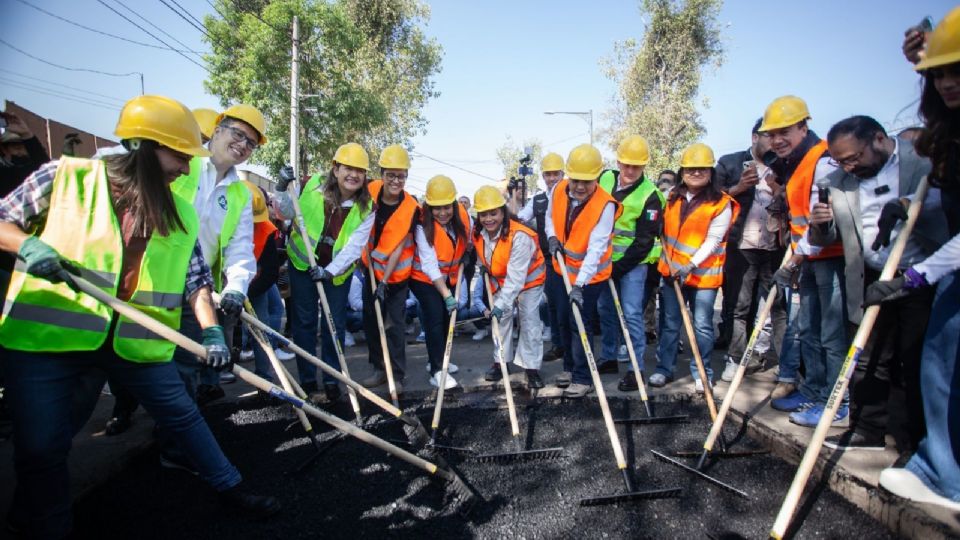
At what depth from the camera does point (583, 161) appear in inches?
157

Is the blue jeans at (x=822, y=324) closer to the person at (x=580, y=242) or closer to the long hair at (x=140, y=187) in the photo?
the person at (x=580, y=242)

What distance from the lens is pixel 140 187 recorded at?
2014 mm

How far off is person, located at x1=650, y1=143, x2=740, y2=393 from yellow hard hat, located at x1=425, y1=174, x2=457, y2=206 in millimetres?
1914

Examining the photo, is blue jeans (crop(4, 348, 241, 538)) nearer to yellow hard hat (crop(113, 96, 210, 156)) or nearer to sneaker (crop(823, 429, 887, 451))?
yellow hard hat (crop(113, 96, 210, 156))

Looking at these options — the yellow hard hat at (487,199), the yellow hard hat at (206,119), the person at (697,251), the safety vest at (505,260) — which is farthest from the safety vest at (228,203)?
the person at (697,251)

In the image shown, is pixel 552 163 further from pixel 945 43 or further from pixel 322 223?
pixel 945 43

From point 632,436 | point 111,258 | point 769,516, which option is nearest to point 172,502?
point 111,258

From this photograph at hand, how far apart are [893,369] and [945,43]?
1.76 m

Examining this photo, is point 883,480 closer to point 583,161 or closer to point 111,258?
point 583,161

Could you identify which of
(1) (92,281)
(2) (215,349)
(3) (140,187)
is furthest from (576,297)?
(1) (92,281)

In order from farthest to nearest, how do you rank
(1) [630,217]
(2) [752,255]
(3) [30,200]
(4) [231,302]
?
(2) [752,255] < (1) [630,217] < (4) [231,302] < (3) [30,200]

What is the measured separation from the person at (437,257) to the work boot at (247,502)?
6.35 feet

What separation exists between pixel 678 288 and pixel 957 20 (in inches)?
92.1

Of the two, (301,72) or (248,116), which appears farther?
(301,72)
